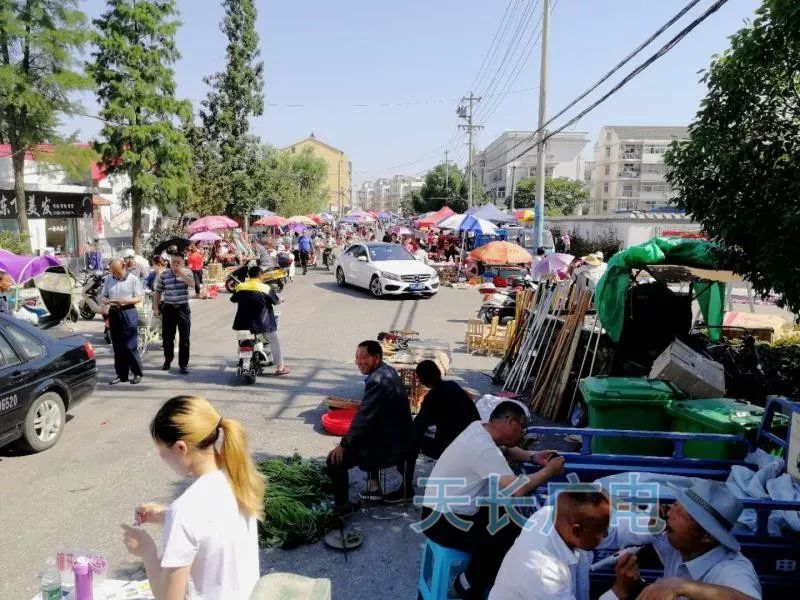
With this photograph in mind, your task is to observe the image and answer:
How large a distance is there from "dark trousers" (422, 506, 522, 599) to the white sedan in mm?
13878

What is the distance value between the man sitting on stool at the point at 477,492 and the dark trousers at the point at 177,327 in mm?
6265

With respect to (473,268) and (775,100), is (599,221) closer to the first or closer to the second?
(473,268)

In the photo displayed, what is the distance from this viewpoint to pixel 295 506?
4570 millimetres

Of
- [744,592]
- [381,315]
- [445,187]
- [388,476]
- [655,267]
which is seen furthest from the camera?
[445,187]

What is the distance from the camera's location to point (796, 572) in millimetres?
3141

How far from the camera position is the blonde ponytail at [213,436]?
84.1 inches

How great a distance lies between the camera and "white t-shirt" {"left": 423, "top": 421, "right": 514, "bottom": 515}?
3.27 meters

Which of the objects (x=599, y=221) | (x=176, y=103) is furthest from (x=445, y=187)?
(x=176, y=103)

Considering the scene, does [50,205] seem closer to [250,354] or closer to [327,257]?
[327,257]

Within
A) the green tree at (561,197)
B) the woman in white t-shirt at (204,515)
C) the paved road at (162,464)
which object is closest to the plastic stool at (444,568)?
the paved road at (162,464)

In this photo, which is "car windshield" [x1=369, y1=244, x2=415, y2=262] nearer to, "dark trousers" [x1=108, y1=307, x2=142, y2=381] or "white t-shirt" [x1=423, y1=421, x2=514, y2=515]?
"dark trousers" [x1=108, y1=307, x2=142, y2=381]

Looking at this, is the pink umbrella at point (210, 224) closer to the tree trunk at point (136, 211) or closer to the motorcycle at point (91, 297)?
the tree trunk at point (136, 211)

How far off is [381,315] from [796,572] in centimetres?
1176

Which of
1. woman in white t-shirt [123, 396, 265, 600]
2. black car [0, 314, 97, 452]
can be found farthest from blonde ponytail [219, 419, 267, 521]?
black car [0, 314, 97, 452]
